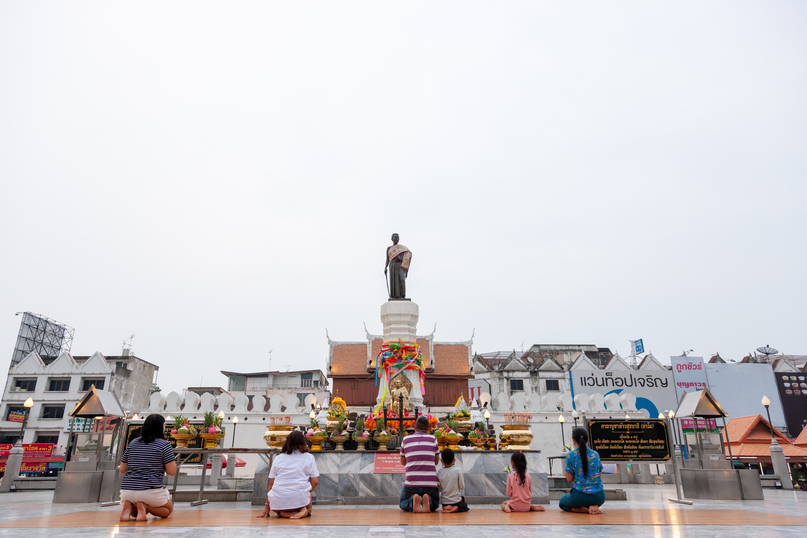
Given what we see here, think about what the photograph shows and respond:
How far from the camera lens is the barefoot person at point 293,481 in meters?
7.61

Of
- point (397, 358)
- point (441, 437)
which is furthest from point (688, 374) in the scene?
point (441, 437)

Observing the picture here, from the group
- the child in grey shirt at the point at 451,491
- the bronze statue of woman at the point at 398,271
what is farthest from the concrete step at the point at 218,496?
the bronze statue of woman at the point at 398,271

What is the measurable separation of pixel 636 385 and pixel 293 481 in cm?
3561

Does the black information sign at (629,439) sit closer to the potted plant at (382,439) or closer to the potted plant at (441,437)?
the potted plant at (441,437)

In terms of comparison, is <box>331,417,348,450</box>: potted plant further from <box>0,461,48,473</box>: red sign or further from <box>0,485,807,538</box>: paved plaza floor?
<box>0,461,48,473</box>: red sign

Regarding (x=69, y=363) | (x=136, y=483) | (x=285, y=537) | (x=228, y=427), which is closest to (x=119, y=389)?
(x=69, y=363)

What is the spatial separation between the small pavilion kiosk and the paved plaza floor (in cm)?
314

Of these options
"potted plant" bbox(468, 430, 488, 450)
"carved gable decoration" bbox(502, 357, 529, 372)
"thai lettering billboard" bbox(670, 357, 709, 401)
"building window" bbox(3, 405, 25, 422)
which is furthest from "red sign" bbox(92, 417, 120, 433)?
"thai lettering billboard" bbox(670, 357, 709, 401)

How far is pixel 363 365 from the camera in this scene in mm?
33562

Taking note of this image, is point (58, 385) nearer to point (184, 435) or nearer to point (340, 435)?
point (184, 435)

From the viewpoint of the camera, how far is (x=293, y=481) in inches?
300

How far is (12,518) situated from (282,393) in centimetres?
4068

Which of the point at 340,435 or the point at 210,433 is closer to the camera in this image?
the point at 340,435

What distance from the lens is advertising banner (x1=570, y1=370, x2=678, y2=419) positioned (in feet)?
121
